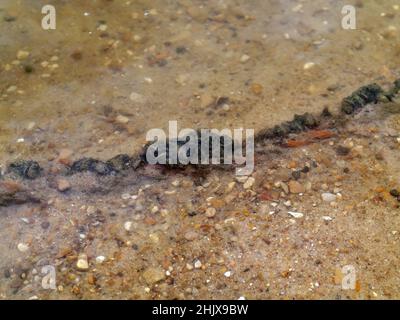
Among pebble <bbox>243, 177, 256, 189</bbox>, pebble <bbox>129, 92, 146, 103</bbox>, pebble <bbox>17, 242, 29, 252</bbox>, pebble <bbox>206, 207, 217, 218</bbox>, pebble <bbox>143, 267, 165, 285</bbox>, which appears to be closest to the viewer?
pebble <bbox>143, 267, 165, 285</bbox>

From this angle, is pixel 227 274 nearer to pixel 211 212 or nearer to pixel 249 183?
pixel 211 212

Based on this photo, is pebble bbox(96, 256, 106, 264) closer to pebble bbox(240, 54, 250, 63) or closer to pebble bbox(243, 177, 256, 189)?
pebble bbox(243, 177, 256, 189)

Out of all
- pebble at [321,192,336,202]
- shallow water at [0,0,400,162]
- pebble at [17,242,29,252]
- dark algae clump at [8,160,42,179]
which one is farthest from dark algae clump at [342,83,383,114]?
pebble at [17,242,29,252]

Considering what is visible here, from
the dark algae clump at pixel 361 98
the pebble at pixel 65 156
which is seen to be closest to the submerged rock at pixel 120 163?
the pebble at pixel 65 156

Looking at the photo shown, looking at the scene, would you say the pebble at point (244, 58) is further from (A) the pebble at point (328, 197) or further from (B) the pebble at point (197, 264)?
(B) the pebble at point (197, 264)

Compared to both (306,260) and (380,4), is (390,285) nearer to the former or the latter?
(306,260)

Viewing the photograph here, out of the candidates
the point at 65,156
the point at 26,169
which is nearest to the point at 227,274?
the point at 65,156
